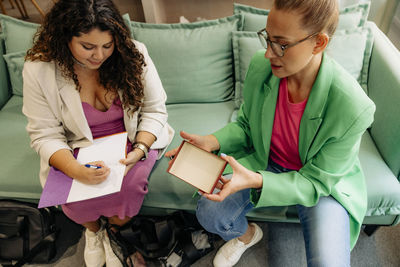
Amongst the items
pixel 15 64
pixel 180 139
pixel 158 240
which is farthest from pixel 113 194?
pixel 15 64

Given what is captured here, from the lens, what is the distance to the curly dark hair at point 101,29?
39.6 inches

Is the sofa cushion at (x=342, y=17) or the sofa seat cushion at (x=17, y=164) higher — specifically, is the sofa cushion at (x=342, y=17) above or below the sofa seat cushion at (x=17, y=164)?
above

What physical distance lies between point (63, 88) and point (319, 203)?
1.11m

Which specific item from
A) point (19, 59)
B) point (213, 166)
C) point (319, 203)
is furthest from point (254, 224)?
point (19, 59)

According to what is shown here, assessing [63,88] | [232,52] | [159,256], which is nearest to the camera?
[63,88]

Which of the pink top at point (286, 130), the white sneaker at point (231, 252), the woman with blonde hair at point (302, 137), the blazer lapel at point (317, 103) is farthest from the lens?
the white sneaker at point (231, 252)

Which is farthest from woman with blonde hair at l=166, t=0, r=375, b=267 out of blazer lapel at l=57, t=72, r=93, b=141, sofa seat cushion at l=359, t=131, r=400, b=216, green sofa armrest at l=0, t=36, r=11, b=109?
green sofa armrest at l=0, t=36, r=11, b=109

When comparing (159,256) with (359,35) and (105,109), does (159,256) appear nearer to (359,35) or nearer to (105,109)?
(105,109)

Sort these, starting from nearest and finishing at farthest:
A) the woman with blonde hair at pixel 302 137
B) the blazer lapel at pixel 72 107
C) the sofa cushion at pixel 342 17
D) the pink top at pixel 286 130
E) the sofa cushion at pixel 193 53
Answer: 1. the woman with blonde hair at pixel 302 137
2. the pink top at pixel 286 130
3. the blazer lapel at pixel 72 107
4. the sofa cushion at pixel 342 17
5. the sofa cushion at pixel 193 53

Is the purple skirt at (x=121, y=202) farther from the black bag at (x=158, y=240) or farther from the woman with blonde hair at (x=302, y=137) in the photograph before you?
the woman with blonde hair at (x=302, y=137)

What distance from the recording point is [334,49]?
147 centimetres

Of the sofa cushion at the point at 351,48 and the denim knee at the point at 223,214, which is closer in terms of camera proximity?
the denim knee at the point at 223,214

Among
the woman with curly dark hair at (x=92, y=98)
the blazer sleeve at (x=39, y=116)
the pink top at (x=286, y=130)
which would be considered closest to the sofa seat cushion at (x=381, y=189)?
the pink top at (x=286, y=130)

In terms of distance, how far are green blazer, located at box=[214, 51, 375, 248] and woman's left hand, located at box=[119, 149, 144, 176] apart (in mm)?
351
